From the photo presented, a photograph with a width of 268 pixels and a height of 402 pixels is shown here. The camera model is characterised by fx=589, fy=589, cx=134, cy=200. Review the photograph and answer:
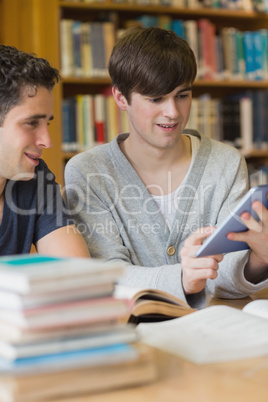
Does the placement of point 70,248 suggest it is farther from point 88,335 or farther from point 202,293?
point 88,335

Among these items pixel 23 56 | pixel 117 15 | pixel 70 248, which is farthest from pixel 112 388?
pixel 117 15

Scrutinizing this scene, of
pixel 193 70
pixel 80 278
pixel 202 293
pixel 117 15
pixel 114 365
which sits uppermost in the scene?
pixel 117 15

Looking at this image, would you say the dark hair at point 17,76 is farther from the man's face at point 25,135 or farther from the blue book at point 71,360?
the blue book at point 71,360

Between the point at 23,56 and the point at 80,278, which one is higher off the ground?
the point at 23,56

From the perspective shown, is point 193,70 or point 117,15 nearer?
point 193,70

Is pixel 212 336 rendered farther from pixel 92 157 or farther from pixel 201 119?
pixel 201 119

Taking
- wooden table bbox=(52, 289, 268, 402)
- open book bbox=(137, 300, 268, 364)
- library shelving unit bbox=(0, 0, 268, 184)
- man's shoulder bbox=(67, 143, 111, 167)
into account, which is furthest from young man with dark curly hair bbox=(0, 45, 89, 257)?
library shelving unit bbox=(0, 0, 268, 184)

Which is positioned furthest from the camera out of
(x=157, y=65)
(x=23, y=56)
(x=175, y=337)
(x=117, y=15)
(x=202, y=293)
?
(x=117, y=15)

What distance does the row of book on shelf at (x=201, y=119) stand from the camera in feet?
9.91

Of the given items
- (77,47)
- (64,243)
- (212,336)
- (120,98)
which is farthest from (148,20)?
(212,336)

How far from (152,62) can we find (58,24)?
143 cm

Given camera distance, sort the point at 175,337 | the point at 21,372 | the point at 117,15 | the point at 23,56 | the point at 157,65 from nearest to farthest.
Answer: the point at 21,372 < the point at 175,337 < the point at 23,56 < the point at 157,65 < the point at 117,15

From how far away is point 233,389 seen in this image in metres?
0.70

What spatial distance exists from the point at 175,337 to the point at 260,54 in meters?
2.76
